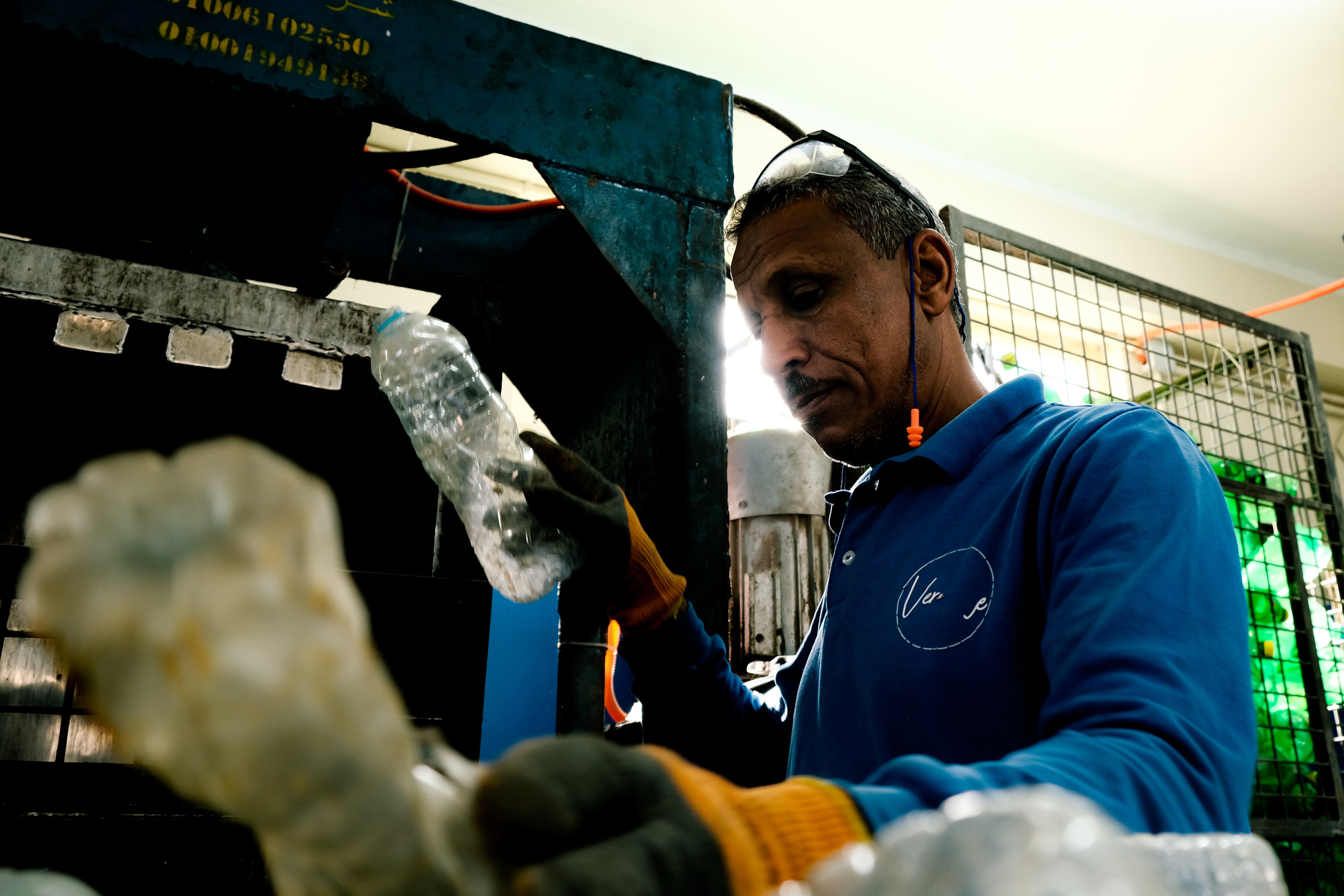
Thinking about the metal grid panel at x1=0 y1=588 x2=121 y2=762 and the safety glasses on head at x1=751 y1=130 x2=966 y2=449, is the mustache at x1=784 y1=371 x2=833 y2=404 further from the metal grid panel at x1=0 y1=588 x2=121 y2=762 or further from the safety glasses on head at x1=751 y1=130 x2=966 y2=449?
the metal grid panel at x1=0 y1=588 x2=121 y2=762

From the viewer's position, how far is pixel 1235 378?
3.05 m

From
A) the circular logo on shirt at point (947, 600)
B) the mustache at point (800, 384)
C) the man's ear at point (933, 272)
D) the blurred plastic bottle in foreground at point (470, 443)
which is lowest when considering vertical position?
the circular logo on shirt at point (947, 600)

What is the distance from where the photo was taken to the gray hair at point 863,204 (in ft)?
4.49

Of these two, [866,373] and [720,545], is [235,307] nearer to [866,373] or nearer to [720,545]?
[720,545]

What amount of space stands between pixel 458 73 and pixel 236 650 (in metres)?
1.02

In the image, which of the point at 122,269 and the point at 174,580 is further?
the point at 122,269

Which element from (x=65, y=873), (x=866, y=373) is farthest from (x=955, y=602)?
(x=65, y=873)

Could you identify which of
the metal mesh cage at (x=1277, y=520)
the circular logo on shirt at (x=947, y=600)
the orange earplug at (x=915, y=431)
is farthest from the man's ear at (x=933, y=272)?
the metal mesh cage at (x=1277, y=520)

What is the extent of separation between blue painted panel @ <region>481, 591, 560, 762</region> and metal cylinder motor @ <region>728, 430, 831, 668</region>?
22.2 inches

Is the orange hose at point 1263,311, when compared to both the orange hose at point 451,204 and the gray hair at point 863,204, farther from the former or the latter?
the orange hose at point 451,204

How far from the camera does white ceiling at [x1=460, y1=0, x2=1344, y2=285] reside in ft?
11.1

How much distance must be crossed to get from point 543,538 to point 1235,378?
9.64 ft

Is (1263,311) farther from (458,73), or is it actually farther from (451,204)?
(458,73)

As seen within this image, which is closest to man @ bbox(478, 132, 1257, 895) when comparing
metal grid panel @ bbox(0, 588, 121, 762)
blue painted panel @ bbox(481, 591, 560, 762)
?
metal grid panel @ bbox(0, 588, 121, 762)
